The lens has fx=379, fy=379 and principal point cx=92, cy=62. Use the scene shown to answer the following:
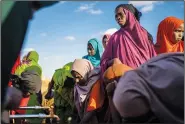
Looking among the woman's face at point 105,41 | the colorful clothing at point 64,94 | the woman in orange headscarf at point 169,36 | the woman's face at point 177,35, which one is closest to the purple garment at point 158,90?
the woman in orange headscarf at point 169,36

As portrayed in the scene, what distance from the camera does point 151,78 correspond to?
4.10 ft

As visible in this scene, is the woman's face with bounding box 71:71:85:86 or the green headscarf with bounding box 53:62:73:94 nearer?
the green headscarf with bounding box 53:62:73:94

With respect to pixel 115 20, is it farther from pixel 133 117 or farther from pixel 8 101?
pixel 8 101

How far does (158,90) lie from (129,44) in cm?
75

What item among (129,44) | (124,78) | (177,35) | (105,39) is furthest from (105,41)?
(124,78)

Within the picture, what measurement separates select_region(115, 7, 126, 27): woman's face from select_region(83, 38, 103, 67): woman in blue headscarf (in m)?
0.15

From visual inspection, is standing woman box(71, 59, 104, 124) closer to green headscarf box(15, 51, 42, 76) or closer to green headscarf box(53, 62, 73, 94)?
green headscarf box(53, 62, 73, 94)

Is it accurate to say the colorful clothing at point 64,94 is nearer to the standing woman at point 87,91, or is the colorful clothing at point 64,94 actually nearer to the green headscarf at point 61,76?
the green headscarf at point 61,76

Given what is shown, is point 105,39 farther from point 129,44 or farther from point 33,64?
point 33,64

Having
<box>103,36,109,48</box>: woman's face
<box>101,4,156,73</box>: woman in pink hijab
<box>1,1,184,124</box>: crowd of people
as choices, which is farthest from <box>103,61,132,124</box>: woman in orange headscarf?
<box>103,36,109,48</box>: woman's face

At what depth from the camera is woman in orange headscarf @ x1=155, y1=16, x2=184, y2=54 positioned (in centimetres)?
176

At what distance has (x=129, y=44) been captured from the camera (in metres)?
1.95

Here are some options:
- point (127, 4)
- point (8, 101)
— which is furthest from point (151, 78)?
point (127, 4)

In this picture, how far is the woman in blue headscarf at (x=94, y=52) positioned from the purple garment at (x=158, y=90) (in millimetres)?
666
